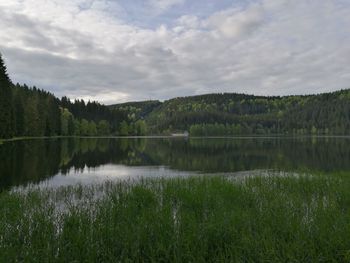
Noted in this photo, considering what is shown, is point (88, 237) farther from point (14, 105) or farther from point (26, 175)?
point (14, 105)

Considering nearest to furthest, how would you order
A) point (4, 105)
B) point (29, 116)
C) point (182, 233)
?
point (182, 233) → point (4, 105) → point (29, 116)

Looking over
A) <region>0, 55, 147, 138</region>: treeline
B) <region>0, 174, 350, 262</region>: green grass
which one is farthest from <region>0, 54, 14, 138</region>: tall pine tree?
<region>0, 174, 350, 262</region>: green grass

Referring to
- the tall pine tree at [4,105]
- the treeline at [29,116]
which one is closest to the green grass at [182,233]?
the tall pine tree at [4,105]

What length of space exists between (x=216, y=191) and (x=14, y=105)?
3495 inches

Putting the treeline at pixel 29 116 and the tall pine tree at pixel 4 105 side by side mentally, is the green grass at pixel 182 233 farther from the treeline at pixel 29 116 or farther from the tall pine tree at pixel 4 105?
the treeline at pixel 29 116

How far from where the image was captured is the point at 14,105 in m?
91.6

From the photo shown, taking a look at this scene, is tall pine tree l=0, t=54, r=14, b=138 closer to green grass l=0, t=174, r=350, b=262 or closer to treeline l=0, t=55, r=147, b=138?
treeline l=0, t=55, r=147, b=138

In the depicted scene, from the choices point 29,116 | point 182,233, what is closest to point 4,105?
point 29,116

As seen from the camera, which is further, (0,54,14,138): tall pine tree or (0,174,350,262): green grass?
(0,54,14,138): tall pine tree

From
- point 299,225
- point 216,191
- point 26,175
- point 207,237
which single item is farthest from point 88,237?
point 26,175

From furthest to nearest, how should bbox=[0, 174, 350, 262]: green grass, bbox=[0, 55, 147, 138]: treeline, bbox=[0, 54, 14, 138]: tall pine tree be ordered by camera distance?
bbox=[0, 55, 147, 138]: treeline
bbox=[0, 54, 14, 138]: tall pine tree
bbox=[0, 174, 350, 262]: green grass

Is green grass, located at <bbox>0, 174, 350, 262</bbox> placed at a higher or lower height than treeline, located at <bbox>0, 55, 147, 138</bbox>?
lower

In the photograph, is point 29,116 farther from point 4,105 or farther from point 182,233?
point 182,233

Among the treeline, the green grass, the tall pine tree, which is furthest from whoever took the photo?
the treeline
